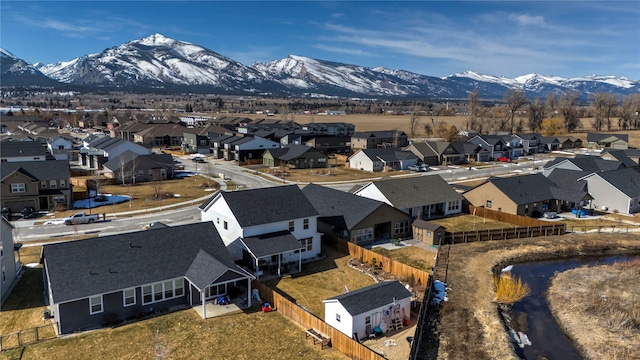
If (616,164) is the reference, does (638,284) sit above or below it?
below

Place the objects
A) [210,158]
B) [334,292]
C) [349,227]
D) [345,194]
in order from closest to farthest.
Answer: [334,292]
[349,227]
[345,194]
[210,158]

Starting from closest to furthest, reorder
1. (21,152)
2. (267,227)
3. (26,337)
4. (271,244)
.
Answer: (26,337), (271,244), (267,227), (21,152)

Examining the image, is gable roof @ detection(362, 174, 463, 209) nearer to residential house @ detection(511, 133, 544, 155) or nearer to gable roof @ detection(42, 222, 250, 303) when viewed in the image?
gable roof @ detection(42, 222, 250, 303)

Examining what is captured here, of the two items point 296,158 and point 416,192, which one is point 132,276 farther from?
Result: point 296,158

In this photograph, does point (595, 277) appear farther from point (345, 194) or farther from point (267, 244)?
point (267, 244)

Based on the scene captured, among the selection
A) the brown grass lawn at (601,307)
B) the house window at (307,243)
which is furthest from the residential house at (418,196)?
the brown grass lawn at (601,307)

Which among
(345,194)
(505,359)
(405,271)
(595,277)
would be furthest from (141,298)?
(595,277)

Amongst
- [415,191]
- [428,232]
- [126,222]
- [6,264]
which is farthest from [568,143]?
[6,264]
